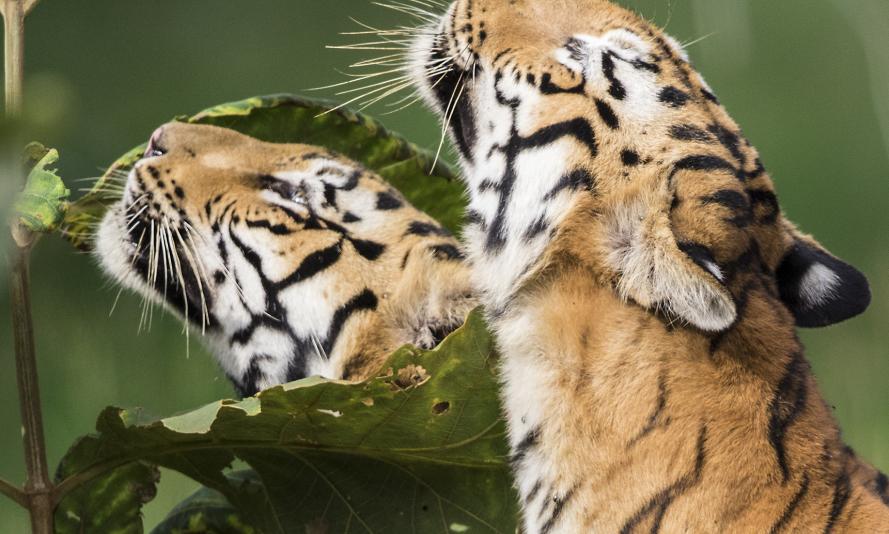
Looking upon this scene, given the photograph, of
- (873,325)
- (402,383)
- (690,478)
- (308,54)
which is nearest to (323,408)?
(402,383)

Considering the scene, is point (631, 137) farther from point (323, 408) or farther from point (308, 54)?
point (308, 54)

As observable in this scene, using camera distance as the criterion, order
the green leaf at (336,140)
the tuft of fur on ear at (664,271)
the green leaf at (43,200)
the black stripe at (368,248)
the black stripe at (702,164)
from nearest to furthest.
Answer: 1. the green leaf at (43,200)
2. the tuft of fur on ear at (664,271)
3. the black stripe at (702,164)
4. the black stripe at (368,248)
5. the green leaf at (336,140)

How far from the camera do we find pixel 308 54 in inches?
256

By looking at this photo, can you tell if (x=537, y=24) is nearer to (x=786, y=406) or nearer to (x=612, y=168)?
(x=612, y=168)

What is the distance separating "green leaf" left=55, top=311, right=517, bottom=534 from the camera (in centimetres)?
149

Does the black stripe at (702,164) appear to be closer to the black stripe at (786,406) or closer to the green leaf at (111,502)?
the black stripe at (786,406)

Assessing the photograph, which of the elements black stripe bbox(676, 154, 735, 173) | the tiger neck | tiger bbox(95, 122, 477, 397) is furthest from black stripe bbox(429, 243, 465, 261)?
black stripe bbox(676, 154, 735, 173)

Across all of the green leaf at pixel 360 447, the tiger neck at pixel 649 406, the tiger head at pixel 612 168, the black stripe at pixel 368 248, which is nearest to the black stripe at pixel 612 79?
the tiger head at pixel 612 168

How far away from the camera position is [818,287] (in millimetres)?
1626

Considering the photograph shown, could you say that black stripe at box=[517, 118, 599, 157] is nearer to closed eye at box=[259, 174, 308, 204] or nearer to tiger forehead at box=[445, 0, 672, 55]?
tiger forehead at box=[445, 0, 672, 55]

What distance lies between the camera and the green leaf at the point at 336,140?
198 cm

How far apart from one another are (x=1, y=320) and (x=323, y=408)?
8.60 feet

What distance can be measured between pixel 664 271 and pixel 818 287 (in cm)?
36

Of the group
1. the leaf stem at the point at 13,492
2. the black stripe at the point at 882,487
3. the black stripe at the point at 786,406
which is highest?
the black stripe at the point at 786,406
